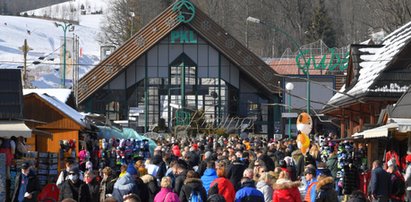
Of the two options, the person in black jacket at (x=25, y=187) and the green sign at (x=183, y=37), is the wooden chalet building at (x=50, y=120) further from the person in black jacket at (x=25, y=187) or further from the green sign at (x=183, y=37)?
the green sign at (x=183, y=37)

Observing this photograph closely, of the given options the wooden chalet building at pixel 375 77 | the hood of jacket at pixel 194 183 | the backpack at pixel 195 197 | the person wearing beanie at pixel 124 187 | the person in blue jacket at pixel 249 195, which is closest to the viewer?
the person in blue jacket at pixel 249 195

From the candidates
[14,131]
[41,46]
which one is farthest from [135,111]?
[41,46]

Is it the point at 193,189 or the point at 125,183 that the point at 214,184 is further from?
the point at 125,183

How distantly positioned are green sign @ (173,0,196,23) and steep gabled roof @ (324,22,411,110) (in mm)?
28655

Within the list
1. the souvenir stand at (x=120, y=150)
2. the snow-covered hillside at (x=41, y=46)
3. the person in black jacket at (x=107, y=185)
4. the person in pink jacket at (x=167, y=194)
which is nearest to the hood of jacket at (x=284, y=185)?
the person in pink jacket at (x=167, y=194)

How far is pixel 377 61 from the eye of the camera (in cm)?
3641

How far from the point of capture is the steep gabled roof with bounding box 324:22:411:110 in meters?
31.8

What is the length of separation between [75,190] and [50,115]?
471 inches

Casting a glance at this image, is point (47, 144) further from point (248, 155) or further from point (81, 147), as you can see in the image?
point (248, 155)

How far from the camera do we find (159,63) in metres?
70.2

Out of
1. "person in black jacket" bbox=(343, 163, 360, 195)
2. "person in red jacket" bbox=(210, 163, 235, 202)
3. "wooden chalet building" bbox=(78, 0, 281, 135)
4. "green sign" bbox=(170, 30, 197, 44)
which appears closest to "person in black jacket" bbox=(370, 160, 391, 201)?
"person in black jacket" bbox=(343, 163, 360, 195)

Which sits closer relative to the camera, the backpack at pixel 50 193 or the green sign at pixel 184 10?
the backpack at pixel 50 193

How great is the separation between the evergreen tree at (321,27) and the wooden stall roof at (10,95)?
270ft

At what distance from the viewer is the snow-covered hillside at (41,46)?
119750 millimetres
